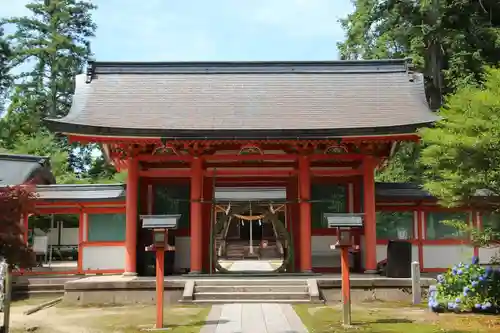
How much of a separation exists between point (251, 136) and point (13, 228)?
7181 millimetres

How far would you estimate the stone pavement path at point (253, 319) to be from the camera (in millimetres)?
9658

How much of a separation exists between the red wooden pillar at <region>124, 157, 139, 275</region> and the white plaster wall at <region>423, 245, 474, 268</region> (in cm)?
841

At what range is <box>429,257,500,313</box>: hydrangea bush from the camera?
11.2 m

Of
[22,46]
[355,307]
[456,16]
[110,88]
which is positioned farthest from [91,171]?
[355,307]

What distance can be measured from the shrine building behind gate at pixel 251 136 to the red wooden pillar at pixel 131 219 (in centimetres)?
3

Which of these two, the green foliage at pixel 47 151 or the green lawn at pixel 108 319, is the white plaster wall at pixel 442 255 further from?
the green foliage at pixel 47 151

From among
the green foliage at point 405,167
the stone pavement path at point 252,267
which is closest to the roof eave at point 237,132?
the stone pavement path at point 252,267

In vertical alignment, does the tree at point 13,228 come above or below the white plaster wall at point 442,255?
above

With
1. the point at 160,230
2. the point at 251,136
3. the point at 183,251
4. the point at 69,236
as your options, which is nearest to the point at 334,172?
the point at 251,136

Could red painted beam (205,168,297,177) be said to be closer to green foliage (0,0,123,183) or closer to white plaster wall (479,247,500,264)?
white plaster wall (479,247,500,264)

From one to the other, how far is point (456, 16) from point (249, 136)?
18.1m

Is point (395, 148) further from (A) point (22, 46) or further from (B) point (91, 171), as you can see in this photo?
(A) point (22, 46)

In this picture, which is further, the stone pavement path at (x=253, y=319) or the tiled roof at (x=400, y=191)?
the tiled roof at (x=400, y=191)

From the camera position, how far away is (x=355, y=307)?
500 inches
